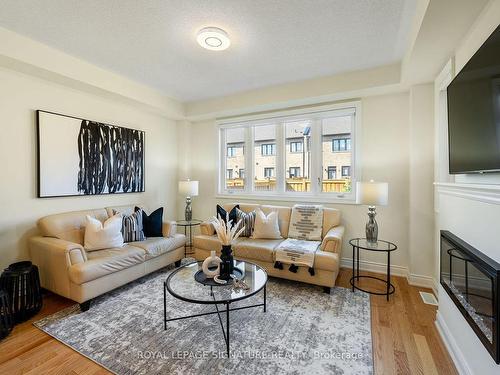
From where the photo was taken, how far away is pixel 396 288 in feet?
9.30

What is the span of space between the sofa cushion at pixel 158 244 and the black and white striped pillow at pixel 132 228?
0.26 ft

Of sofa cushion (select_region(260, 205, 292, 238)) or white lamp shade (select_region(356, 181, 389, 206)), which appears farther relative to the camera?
sofa cushion (select_region(260, 205, 292, 238))

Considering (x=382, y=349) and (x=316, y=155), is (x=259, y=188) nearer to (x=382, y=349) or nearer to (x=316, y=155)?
(x=316, y=155)

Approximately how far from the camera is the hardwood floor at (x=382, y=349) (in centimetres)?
164

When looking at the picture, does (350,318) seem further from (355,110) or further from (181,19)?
(181,19)

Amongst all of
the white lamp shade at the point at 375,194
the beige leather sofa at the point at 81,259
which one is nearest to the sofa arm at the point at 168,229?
the beige leather sofa at the point at 81,259

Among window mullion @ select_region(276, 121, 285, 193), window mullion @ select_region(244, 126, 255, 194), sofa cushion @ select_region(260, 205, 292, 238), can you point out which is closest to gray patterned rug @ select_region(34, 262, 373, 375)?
sofa cushion @ select_region(260, 205, 292, 238)

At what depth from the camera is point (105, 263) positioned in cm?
246

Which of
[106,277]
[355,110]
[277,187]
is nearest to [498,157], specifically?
[355,110]

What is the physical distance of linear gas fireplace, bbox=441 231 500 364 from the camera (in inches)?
48.6

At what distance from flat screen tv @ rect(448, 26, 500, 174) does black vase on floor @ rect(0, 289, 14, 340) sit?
11.6ft

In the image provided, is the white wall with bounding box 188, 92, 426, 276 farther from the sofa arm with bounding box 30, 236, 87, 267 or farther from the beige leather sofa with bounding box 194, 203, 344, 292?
the sofa arm with bounding box 30, 236, 87, 267

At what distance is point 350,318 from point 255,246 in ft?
4.14

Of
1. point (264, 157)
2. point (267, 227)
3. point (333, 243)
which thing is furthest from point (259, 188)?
point (333, 243)
